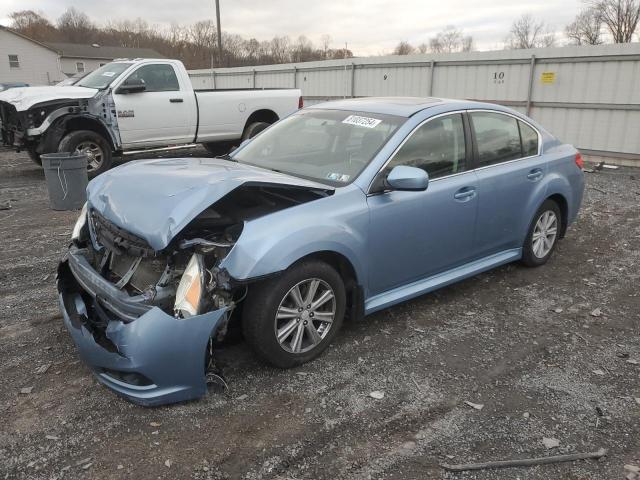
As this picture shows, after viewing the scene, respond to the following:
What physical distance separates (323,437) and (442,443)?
25.1 inches

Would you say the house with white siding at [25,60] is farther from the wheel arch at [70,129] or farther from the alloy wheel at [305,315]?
the alloy wheel at [305,315]

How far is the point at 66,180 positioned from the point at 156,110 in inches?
113

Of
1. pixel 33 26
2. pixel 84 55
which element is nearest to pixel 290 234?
pixel 84 55

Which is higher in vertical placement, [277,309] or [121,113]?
[121,113]

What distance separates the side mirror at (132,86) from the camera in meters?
9.20

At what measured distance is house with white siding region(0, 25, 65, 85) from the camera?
146 feet

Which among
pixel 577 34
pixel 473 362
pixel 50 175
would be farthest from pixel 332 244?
pixel 577 34

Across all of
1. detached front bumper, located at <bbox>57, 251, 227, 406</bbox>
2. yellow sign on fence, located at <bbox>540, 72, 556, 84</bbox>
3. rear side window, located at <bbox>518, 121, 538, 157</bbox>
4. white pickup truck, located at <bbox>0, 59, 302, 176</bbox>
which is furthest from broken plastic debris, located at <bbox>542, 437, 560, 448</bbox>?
yellow sign on fence, located at <bbox>540, 72, 556, 84</bbox>

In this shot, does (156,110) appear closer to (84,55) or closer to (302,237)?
(302,237)

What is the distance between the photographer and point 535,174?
483 cm

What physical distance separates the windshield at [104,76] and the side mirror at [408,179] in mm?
7542

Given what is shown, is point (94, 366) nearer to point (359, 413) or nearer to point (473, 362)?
point (359, 413)

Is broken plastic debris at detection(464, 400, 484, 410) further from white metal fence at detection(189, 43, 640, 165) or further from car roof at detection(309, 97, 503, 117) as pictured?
white metal fence at detection(189, 43, 640, 165)

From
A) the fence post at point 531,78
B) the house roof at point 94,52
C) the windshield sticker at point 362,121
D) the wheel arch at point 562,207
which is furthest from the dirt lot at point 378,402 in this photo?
the house roof at point 94,52
